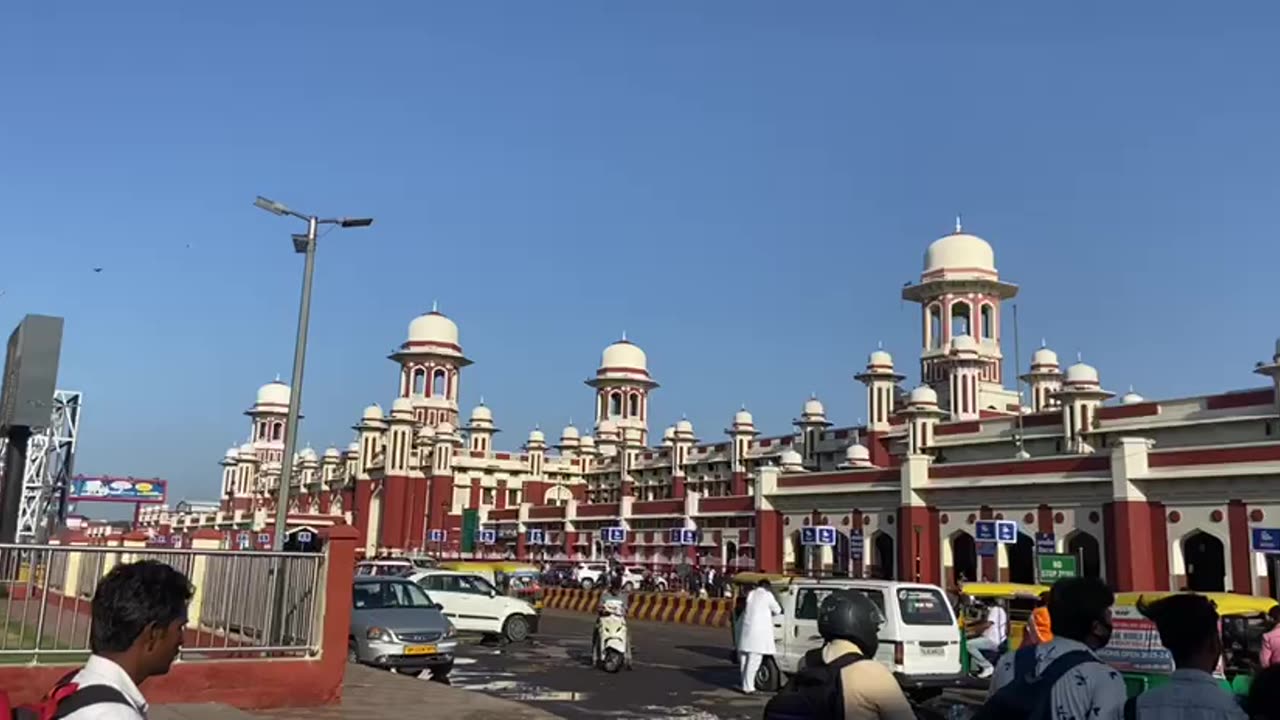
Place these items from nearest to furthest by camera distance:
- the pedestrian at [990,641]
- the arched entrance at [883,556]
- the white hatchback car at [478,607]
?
1. the pedestrian at [990,641]
2. the white hatchback car at [478,607]
3. the arched entrance at [883,556]

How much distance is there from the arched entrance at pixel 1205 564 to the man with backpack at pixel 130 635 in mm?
32420

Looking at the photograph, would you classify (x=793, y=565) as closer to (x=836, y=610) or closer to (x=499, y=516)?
(x=499, y=516)

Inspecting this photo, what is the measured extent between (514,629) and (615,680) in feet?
20.4

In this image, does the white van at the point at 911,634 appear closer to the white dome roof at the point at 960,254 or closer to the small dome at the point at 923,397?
the small dome at the point at 923,397

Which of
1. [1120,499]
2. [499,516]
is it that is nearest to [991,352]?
[1120,499]

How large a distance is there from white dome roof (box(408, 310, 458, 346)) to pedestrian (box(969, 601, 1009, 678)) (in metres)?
62.7

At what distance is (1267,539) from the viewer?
2386 centimetres

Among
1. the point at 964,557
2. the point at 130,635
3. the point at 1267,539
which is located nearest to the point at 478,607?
the point at 1267,539

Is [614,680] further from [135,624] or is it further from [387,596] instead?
[135,624]

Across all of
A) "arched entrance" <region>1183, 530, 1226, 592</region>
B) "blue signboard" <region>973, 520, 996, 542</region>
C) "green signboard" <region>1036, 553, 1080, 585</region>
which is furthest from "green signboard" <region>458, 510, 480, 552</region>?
"green signboard" <region>1036, 553, 1080, 585</region>

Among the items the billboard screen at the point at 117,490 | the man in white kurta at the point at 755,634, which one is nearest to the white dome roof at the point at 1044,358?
the man in white kurta at the point at 755,634

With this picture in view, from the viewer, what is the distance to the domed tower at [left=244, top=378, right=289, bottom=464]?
98.8 m

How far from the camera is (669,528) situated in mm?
52031

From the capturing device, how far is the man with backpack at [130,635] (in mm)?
2861
